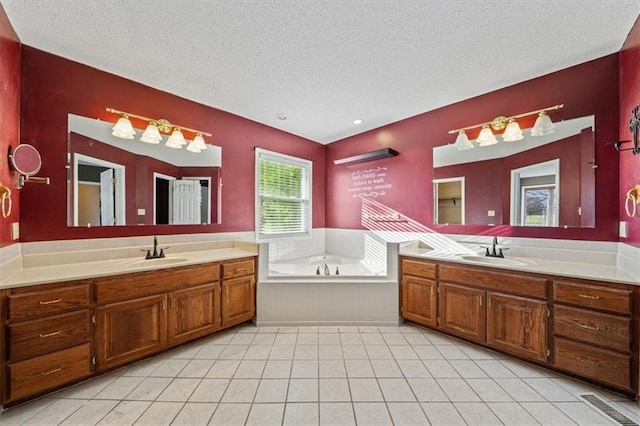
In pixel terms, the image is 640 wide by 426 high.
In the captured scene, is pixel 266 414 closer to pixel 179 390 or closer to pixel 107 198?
pixel 179 390

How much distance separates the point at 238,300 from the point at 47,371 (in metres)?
1.39

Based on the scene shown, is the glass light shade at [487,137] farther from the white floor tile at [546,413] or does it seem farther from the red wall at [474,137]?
the white floor tile at [546,413]

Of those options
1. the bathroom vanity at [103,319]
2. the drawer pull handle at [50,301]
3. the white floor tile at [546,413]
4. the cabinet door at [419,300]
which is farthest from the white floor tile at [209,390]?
the white floor tile at [546,413]

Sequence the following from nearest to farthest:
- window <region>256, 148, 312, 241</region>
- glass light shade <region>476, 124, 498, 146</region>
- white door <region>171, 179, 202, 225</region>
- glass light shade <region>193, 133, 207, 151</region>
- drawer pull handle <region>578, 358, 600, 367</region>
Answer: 1. drawer pull handle <region>578, 358, 600, 367</region>
2. glass light shade <region>476, 124, 498, 146</region>
3. white door <region>171, 179, 202, 225</region>
4. glass light shade <region>193, 133, 207, 151</region>
5. window <region>256, 148, 312, 241</region>

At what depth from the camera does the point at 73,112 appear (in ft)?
7.34

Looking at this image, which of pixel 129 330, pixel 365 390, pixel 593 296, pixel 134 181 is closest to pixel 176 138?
pixel 134 181

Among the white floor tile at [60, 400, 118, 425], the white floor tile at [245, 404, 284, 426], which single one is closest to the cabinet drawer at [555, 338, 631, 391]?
the white floor tile at [245, 404, 284, 426]

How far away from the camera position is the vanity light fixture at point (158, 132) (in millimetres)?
2430

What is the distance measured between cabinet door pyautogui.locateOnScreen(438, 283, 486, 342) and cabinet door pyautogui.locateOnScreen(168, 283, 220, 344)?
224cm

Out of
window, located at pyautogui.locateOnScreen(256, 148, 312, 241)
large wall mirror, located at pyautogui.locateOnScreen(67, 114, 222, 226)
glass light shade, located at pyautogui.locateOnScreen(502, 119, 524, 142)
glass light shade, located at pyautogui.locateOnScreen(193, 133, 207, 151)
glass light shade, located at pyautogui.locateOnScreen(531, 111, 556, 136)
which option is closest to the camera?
large wall mirror, located at pyautogui.locateOnScreen(67, 114, 222, 226)

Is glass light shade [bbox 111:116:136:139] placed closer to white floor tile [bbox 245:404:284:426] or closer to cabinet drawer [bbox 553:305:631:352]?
white floor tile [bbox 245:404:284:426]

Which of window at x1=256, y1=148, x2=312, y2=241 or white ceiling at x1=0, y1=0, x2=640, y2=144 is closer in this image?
white ceiling at x1=0, y1=0, x2=640, y2=144

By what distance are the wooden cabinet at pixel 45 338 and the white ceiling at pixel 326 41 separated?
6.04 ft

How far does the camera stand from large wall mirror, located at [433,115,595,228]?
2.25 meters
